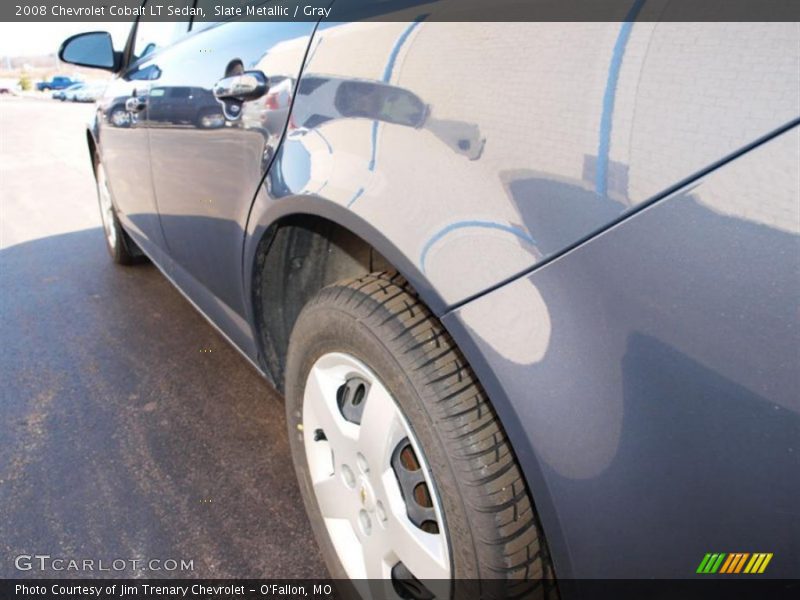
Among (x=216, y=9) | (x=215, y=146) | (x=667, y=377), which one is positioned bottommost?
(x=667, y=377)

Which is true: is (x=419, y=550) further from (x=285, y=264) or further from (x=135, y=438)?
(x=135, y=438)

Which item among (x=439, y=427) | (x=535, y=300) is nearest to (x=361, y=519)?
(x=439, y=427)

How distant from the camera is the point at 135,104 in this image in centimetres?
254

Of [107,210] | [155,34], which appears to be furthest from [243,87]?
[107,210]

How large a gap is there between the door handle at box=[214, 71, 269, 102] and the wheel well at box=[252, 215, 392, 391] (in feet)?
1.11

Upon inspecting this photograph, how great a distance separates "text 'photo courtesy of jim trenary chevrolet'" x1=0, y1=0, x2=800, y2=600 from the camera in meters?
0.77

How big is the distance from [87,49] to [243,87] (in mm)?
2082

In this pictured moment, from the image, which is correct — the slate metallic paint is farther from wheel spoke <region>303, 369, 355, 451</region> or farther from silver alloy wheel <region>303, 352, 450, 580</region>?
wheel spoke <region>303, 369, 355, 451</region>

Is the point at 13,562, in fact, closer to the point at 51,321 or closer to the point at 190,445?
the point at 190,445

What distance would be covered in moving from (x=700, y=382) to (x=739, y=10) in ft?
1.48

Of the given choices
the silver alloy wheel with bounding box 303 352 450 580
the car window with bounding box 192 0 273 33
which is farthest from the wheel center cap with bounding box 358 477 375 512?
the car window with bounding box 192 0 273 33

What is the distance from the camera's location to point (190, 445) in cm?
224

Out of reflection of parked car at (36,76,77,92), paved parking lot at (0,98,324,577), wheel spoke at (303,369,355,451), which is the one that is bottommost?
reflection of parked car at (36,76,77,92)

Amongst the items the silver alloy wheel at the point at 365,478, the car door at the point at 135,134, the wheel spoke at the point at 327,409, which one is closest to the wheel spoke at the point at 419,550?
the silver alloy wheel at the point at 365,478
